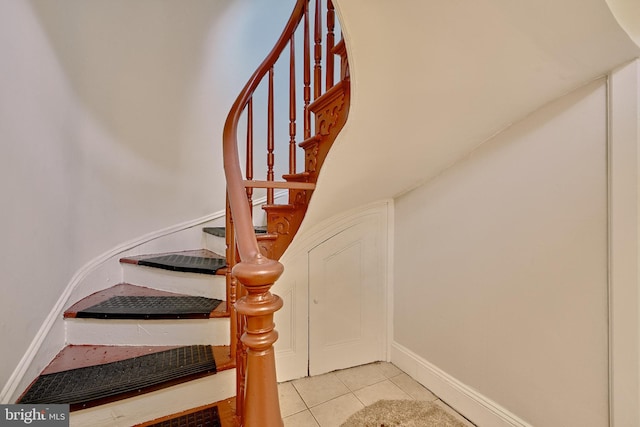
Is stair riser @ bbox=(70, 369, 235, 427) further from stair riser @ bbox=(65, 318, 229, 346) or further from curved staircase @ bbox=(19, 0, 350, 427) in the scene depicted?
stair riser @ bbox=(65, 318, 229, 346)

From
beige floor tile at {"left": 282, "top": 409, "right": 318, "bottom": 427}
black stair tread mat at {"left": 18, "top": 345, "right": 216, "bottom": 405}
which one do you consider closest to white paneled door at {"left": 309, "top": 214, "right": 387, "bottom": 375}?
beige floor tile at {"left": 282, "top": 409, "right": 318, "bottom": 427}

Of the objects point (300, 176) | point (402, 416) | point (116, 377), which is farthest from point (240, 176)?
point (402, 416)

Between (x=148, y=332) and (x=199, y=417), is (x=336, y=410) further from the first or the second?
(x=148, y=332)

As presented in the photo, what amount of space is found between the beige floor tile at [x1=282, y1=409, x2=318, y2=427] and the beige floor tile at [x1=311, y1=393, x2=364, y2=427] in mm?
26

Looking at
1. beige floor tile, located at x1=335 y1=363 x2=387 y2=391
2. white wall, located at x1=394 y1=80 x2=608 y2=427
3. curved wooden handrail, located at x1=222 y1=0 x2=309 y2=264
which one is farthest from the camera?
beige floor tile, located at x1=335 y1=363 x2=387 y2=391

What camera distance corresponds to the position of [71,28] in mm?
1479

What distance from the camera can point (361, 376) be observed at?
165 centimetres

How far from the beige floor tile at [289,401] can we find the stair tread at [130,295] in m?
0.59

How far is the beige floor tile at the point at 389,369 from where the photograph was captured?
1.66 metres

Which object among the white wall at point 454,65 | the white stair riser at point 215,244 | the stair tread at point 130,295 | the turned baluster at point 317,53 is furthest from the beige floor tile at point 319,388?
the turned baluster at point 317,53

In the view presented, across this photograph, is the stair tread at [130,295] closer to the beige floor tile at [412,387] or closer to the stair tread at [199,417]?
the stair tread at [199,417]

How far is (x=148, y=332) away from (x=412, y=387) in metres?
1.44

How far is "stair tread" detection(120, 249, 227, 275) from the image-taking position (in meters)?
1.51

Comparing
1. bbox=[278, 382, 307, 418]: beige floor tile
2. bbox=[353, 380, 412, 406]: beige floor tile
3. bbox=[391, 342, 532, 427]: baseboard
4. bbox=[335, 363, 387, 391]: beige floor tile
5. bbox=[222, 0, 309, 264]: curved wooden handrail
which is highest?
bbox=[222, 0, 309, 264]: curved wooden handrail
